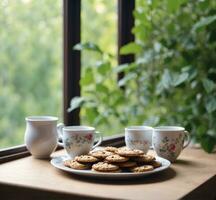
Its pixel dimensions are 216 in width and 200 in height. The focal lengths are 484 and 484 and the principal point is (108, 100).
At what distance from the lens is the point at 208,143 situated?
5.78 ft

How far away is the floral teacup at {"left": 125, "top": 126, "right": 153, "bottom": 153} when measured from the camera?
1.48 m

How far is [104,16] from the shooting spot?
3.20 m

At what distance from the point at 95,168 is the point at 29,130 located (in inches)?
13.3

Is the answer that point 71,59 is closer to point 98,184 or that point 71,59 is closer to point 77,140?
point 77,140

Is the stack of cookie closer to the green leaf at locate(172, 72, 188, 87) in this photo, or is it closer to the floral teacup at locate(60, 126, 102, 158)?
the floral teacup at locate(60, 126, 102, 158)

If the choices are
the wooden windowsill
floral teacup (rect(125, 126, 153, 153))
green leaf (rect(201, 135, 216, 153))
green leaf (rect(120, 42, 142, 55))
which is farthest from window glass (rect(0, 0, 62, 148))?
the wooden windowsill

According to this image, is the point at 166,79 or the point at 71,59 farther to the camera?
the point at 166,79

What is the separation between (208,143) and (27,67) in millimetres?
1766

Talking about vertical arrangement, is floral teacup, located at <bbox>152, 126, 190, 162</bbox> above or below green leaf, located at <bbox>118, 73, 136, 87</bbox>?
below

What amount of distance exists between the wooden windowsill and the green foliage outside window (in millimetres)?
563

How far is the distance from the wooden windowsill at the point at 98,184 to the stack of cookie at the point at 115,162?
3 cm

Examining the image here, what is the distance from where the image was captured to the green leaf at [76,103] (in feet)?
5.93

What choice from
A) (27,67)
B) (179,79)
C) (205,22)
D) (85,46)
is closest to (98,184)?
(85,46)

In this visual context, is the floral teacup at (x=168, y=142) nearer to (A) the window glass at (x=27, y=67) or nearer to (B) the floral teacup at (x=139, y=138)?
(B) the floral teacup at (x=139, y=138)
